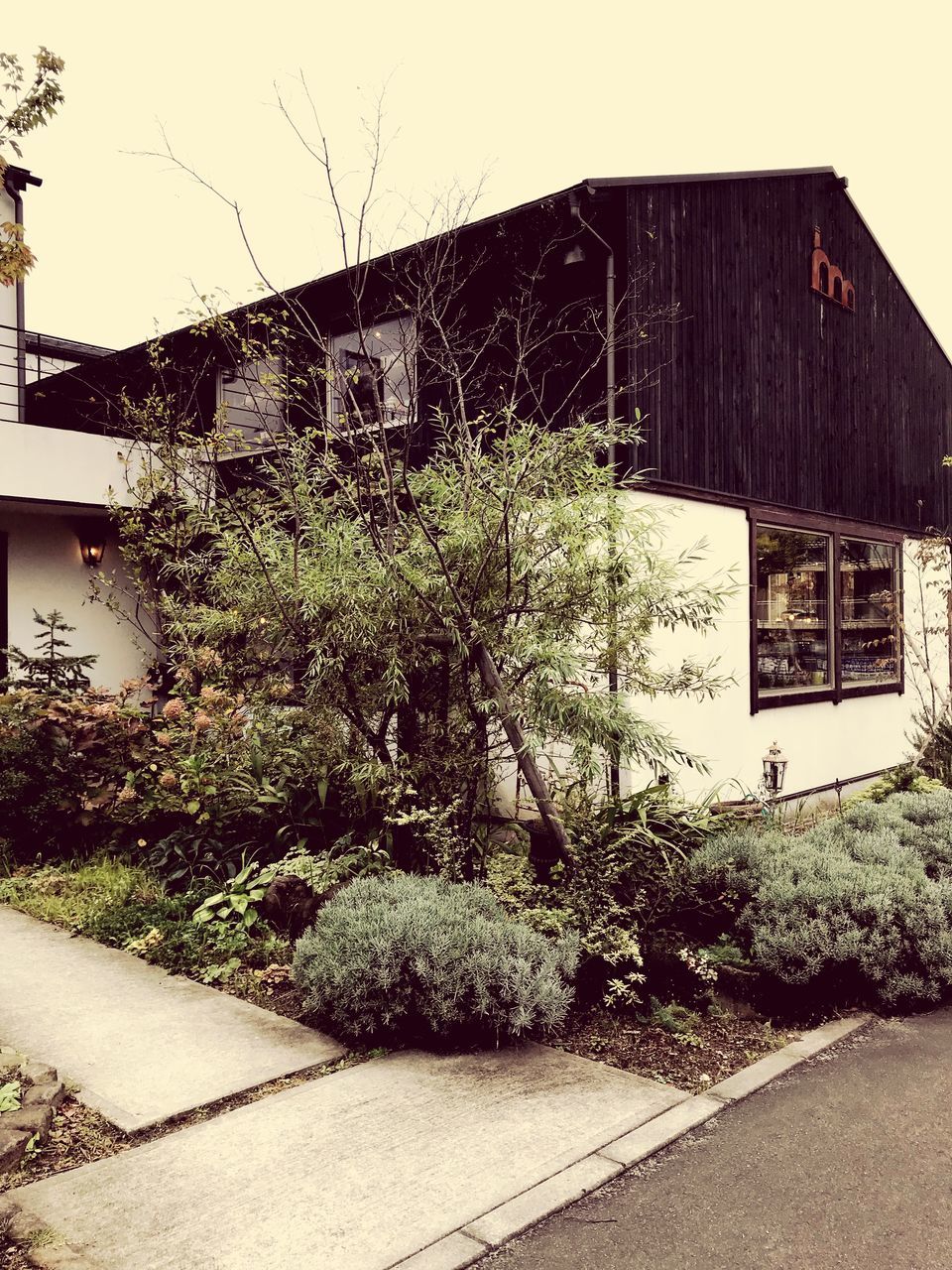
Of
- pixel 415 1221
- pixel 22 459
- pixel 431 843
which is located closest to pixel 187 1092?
pixel 415 1221

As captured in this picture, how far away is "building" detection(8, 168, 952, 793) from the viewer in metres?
7.77

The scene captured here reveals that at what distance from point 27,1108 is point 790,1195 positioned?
8.26 feet

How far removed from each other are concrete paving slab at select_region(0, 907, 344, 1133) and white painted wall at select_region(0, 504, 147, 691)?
6.36 metres

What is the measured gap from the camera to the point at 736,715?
28.3 ft

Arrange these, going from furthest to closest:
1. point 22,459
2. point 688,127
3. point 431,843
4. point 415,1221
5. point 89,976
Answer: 1. point 688,127
2. point 22,459
3. point 431,843
4. point 89,976
5. point 415,1221

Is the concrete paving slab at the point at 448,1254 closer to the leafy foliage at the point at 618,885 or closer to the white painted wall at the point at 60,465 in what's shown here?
the leafy foliage at the point at 618,885

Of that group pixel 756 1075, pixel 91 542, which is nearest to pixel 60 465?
pixel 91 542

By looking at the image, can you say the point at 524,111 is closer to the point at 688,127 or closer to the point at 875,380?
the point at 688,127

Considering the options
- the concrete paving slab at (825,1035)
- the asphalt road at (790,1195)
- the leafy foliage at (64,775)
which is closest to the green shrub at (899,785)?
the concrete paving slab at (825,1035)

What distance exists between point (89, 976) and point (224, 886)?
110 centimetres

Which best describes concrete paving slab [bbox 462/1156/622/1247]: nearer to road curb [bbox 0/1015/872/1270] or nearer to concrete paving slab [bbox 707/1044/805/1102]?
road curb [bbox 0/1015/872/1270]

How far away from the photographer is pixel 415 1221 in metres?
2.63

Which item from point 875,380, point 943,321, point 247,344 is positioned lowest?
point 247,344

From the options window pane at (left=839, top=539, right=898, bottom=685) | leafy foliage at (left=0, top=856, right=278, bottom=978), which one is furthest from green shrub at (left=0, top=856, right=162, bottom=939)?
window pane at (left=839, top=539, right=898, bottom=685)
